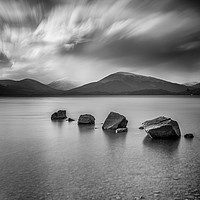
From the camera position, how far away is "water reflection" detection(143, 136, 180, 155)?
1847 centimetres

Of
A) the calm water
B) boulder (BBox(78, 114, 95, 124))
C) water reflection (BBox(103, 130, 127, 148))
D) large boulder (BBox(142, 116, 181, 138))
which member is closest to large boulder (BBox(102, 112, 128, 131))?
water reflection (BBox(103, 130, 127, 148))

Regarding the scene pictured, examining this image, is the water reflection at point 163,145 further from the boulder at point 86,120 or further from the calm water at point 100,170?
the boulder at point 86,120

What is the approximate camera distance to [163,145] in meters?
20.2

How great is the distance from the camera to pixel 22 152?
1773 cm

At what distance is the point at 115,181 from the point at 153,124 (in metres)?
13.8

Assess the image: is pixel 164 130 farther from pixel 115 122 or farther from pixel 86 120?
pixel 86 120

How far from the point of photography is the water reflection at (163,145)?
1847 cm

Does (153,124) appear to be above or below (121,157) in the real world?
above

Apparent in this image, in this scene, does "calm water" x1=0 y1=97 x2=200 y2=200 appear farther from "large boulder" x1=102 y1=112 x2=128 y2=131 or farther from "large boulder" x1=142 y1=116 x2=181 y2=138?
"large boulder" x1=102 y1=112 x2=128 y2=131

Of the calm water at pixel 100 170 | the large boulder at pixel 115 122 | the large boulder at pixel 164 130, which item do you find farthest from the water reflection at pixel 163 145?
the large boulder at pixel 115 122

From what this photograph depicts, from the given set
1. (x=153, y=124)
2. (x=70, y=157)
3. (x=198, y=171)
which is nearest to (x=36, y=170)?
(x=70, y=157)

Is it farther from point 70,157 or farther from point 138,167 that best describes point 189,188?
point 70,157

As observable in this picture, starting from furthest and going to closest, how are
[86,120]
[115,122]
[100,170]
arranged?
[86,120]
[115,122]
[100,170]

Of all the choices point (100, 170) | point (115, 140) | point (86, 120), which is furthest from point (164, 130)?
point (86, 120)
